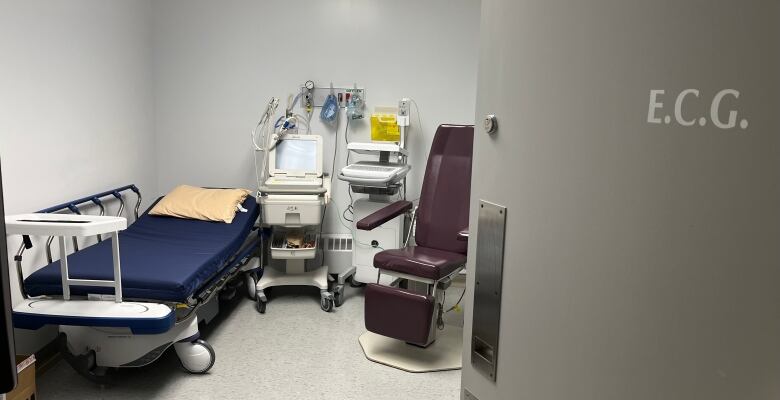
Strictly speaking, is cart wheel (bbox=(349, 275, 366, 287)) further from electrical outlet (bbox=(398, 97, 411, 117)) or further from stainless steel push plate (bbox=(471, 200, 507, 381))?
stainless steel push plate (bbox=(471, 200, 507, 381))

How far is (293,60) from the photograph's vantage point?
3896mm

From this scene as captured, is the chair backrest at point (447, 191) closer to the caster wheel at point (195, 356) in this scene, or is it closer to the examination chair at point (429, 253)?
the examination chair at point (429, 253)

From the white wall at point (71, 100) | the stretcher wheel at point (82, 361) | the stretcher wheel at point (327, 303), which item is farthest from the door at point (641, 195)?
the stretcher wheel at point (327, 303)

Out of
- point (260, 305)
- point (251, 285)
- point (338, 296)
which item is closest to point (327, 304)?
point (338, 296)

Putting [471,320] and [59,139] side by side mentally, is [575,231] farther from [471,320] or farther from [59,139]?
[59,139]

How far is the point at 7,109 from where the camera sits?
2.38 meters

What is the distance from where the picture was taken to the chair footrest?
8.27ft

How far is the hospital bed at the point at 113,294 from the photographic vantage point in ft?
7.06

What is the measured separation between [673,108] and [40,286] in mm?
2584

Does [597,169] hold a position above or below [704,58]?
below

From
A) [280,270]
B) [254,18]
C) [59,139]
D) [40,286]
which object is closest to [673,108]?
[40,286]

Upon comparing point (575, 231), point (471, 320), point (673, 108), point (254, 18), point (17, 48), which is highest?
point (254, 18)

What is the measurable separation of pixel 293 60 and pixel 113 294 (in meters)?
2.19

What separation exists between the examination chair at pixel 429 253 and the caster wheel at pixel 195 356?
2.57 ft
